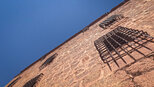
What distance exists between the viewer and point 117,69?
1.55 meters

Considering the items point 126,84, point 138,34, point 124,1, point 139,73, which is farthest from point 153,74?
point 124,1

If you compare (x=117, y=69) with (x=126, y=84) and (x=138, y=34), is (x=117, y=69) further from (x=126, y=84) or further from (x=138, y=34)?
(x=138, y=34)

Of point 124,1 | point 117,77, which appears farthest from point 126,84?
point 124,1

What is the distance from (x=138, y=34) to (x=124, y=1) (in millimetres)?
5264

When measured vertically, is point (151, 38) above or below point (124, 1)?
below

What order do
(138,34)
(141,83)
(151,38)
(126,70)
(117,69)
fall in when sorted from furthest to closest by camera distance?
1. (138,34)
2. (151,38)
3. (117,69)
4. (126,70)
5. (141,83)

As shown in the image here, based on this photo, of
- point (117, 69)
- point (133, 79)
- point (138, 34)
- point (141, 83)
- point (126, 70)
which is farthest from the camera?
point (138, 34)

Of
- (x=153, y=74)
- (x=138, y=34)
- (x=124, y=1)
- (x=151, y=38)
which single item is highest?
(x=124, y=1)

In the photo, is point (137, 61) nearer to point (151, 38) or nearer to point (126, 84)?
point (126, 84)

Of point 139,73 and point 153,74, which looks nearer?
point 153,74

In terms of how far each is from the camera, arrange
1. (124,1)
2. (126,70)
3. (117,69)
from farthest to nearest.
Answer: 1. (124,1)
2. (117,69)
3. (126,70)

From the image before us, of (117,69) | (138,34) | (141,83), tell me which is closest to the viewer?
(141,83)

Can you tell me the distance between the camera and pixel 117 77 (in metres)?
1.41

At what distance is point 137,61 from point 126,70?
9.9 inches
